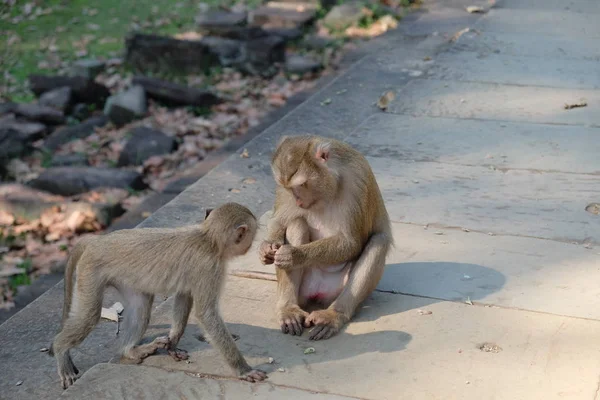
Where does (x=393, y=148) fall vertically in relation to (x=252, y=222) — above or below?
below

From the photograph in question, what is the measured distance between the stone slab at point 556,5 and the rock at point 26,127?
20.4ft

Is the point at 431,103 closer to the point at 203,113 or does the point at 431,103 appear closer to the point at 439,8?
the point at 203,113

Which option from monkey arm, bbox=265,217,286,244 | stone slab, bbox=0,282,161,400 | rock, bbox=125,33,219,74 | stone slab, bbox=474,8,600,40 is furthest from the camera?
rock, bbox=125,33,219,74

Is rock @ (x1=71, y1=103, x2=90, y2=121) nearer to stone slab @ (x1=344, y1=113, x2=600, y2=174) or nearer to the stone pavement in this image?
the stone pavement

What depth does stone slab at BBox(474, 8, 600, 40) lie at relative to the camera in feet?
35.3

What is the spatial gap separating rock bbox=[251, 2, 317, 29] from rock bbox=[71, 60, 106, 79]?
7.72 ft

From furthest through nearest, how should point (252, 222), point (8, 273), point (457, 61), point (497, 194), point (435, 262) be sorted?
point (457, 61), point (8, 273), point (497, 194), point (435, 262), point (252, 222)

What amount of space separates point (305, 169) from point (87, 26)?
31.1ft

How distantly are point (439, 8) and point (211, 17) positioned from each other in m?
3.08

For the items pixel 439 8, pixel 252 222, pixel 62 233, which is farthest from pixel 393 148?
pixel 439 8

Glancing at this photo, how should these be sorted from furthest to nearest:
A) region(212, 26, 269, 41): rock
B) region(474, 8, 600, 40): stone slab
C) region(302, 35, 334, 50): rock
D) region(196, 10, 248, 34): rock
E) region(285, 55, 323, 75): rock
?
region(196, 10, 248, 34): rock → region(212, 26, 269, 41): rock → region(302, 35, 334, 50): rock → region(285, 55, 323, 75): rock → region(474, 8, 600, 40): stone slab

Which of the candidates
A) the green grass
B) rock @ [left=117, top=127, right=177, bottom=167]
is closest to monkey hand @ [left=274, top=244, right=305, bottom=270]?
rock @ [left=117, top=127, right=177, bottom=167]

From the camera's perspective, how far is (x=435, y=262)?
5199 millimetres

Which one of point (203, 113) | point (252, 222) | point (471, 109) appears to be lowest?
→ point (203, 113)
